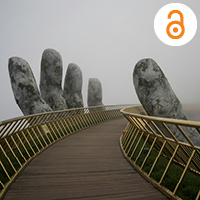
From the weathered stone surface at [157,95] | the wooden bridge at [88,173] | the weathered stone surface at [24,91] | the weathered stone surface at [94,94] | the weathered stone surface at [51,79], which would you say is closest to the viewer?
the wooden bridge at [88,173]

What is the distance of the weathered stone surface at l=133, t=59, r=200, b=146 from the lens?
7016mm

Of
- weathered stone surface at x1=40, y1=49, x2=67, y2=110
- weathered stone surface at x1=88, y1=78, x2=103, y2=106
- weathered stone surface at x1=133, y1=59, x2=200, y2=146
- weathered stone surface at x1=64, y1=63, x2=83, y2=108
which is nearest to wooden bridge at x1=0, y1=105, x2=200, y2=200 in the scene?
weathered stone surface at x1=133, y1=59, x2=200, y2=146

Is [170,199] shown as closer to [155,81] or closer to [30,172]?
[30,172]

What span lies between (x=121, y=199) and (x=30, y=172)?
86.1 inches

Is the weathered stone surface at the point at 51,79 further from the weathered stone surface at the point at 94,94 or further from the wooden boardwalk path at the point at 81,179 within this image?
the wooden boardwalk path at the point at 81,179

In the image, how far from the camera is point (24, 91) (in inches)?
397

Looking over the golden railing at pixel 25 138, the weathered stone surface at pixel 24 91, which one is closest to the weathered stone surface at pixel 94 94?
the golden railing at pixel 25 138

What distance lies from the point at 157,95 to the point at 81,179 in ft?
14.4

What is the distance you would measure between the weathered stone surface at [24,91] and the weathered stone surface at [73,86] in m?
5.52

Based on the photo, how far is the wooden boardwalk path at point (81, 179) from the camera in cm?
322

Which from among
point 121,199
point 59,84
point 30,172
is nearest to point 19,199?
point 30,172

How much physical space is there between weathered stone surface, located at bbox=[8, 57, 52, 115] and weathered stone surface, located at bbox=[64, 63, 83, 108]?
217 inches

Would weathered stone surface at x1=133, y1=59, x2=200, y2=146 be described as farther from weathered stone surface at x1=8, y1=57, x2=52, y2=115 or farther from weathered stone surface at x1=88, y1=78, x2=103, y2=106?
weathered stone surface at x1=88, y1=78, x2=103, y2=106

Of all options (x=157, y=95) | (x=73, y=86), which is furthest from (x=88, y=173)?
(x=73, y=86)
